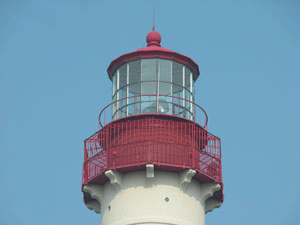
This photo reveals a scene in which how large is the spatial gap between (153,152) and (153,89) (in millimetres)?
3325

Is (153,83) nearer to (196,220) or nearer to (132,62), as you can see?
(132,62)

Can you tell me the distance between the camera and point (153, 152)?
170ft

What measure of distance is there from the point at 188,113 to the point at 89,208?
5.31m

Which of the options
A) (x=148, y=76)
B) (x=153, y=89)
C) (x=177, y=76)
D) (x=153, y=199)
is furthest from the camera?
(x=177, y=76)

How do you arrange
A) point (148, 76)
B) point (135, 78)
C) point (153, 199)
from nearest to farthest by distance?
point (153, 199)
point (148, 76)
point (135, 78)

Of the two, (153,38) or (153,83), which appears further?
(153,38)

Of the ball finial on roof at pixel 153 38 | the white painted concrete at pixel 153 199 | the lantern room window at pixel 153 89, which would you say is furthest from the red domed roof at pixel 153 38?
the white painted concrete at pixel 153 199

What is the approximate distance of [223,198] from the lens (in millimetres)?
53906

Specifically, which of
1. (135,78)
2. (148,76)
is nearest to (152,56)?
(148,76)

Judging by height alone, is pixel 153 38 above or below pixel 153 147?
above

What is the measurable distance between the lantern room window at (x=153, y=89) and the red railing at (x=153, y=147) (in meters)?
0.86

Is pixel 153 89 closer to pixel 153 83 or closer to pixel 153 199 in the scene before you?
pixel 153 83

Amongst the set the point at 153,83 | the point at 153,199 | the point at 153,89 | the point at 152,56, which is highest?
the point at 152,56

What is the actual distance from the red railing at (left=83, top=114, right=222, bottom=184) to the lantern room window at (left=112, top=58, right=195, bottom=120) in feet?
2.82
